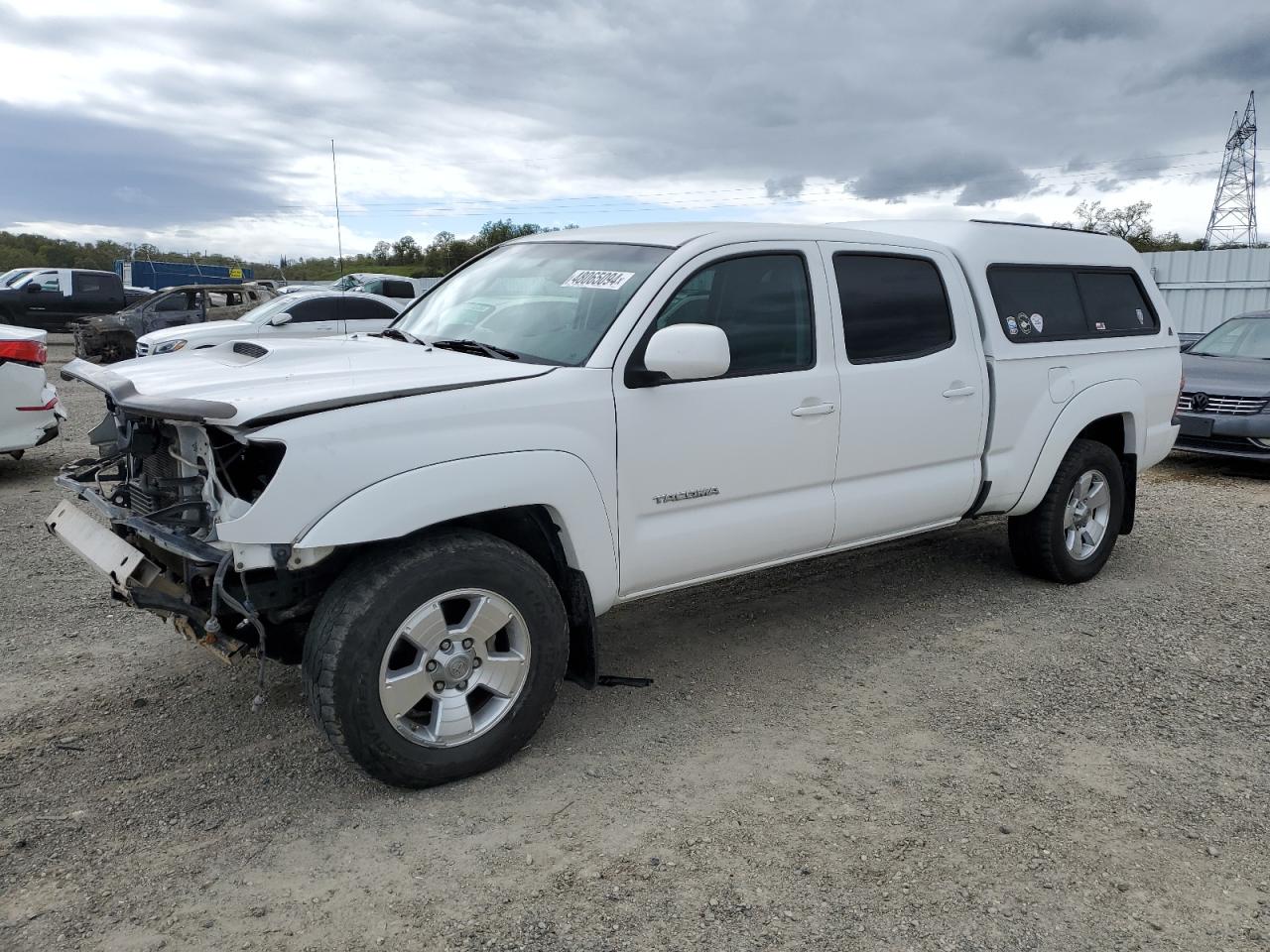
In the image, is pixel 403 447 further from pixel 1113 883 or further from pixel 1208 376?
pixel 1208 376

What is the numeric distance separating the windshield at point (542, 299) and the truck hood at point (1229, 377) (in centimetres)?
744

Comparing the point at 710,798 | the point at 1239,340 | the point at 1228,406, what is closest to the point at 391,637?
the point at 710,798

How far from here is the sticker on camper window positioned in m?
3.90

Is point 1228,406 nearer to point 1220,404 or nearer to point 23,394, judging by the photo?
point 1220,404

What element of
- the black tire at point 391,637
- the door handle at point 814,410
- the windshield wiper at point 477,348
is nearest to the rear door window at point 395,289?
the windshield wiper at point 477,348

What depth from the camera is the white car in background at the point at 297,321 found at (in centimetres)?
1311

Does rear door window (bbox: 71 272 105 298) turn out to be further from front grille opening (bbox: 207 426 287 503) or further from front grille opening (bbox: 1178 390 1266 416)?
front grille opening (bbox: 207 426 287 503)

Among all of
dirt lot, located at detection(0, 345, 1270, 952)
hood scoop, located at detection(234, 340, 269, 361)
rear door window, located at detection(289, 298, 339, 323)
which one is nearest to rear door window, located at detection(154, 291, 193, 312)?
rear door window, located at detection(289, 298, 339, 323)

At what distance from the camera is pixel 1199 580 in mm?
5891

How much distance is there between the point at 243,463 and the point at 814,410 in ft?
7.32

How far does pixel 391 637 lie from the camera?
10.3 feet

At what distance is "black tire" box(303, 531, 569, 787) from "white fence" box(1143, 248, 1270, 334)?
54.8 feet

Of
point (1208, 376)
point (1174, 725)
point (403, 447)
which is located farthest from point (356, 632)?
point (1208, 376)

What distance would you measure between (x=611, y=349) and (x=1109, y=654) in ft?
9.45
